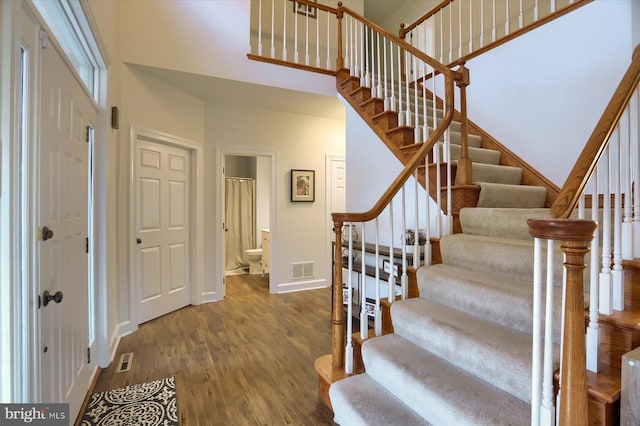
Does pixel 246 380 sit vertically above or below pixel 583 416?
below

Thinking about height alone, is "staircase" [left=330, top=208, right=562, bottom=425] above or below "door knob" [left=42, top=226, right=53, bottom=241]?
below

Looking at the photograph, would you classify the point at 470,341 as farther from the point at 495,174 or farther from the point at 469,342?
the point at 495,174

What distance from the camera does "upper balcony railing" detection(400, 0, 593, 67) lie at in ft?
9.77

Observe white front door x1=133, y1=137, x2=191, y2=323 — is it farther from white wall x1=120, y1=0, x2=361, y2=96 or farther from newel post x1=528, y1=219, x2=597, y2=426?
newel post x1=528, y1=219, x2=597, y2=426

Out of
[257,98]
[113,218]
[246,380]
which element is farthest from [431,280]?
[257,98]

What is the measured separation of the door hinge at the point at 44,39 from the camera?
4.38 feet

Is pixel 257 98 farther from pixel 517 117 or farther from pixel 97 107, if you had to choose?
pixel 517 117

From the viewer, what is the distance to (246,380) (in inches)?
90.0

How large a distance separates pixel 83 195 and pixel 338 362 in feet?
6.37

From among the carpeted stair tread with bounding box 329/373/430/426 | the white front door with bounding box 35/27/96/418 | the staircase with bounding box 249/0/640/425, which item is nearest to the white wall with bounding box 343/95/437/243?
the staircase with bounding box 249/0/640/425

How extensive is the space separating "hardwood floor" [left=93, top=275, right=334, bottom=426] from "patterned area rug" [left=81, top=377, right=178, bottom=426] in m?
0.07

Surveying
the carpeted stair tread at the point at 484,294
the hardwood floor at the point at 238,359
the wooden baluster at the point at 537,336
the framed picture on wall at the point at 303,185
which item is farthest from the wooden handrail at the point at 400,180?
the framed picture on wall at the point at 303,185

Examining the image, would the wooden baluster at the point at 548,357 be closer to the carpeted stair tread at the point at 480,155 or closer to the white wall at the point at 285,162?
the carpeted stair tread at the point at 480,155

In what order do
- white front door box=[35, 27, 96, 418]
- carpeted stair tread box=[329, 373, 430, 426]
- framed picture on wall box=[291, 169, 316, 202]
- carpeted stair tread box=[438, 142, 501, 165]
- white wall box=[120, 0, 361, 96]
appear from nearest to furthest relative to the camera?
white front door box=[35, 27, 96, 418]
carpeted stair tread box=[329, 373, 430, 426]
carpeted stair tread box=[438, 142, 501, 165]
white wall box=[120, 0, 361, 96]
framed picture on wall box=[291, 169, 316, 202]
